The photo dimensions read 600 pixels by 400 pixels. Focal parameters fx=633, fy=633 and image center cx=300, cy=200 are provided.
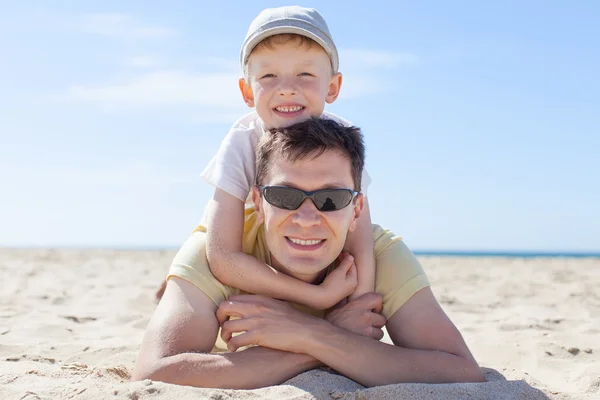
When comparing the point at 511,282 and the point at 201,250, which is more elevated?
the point at 201,250

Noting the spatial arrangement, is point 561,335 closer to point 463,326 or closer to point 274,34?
point 463,326

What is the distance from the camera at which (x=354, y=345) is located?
11.2ft

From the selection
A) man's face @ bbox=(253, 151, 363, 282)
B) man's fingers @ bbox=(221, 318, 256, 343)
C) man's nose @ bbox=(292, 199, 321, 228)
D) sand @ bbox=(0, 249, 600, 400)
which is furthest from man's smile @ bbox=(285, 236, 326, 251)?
sand @ bbox=(0, 249, 600, 400)

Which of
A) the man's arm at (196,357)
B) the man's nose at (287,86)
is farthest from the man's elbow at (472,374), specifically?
the man's nose at (287,86)

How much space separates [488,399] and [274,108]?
2.06 meters

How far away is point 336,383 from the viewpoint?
3.24m

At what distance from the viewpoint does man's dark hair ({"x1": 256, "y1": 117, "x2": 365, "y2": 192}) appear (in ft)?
11.6

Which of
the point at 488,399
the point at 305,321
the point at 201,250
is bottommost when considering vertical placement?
the point at 488,399

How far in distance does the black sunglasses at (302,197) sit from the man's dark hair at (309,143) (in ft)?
0.60

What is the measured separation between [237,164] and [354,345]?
1295mm

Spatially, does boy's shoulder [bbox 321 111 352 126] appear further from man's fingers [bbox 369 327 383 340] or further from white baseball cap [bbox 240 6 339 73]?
man's fingers [bbox 369 327 383 340]

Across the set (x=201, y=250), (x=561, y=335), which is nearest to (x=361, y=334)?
(x=201, y=250)

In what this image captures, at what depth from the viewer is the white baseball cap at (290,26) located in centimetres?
Result: 378

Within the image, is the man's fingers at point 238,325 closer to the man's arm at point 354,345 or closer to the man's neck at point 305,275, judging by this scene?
the man's arm at point 354,345
